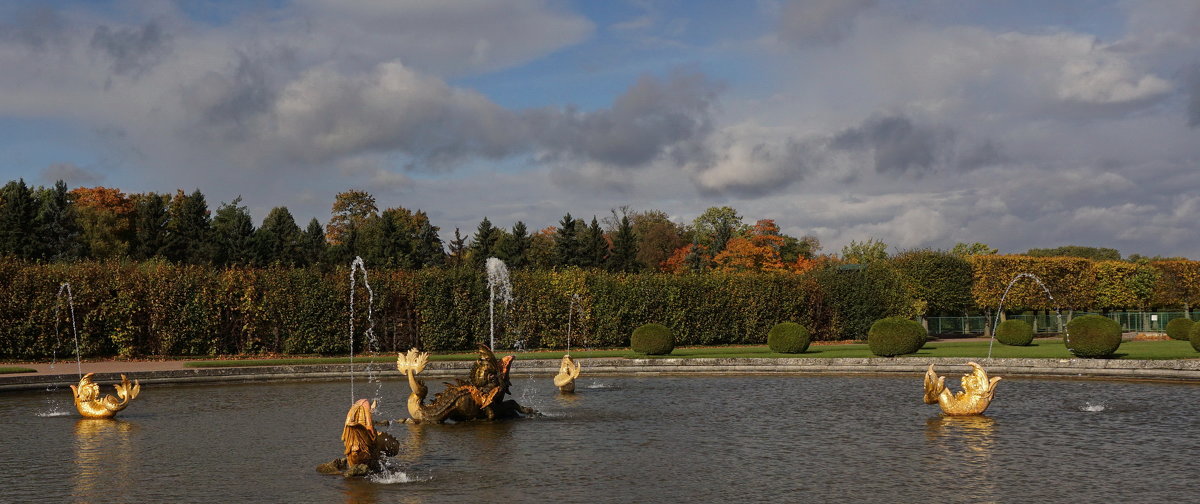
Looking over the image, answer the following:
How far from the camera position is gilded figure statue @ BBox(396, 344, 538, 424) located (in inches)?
722

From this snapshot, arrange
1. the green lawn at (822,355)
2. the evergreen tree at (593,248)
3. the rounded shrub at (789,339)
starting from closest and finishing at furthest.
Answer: the green lawn at (822,355), the rounded shrub at (789,339), the evergreen tree at (593,248)

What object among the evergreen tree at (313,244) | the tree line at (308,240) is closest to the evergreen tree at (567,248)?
the tree line at (308,240)

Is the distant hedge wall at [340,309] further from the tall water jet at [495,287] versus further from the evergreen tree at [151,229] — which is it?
the evergreen tree at [151,229]

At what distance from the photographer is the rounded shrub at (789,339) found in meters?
38.1

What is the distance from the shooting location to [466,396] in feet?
60.4

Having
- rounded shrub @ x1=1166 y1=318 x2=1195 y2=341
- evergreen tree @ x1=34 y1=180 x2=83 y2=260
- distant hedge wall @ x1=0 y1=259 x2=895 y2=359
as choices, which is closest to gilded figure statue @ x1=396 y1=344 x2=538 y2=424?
distant hedge wall @ x1=0 y1=259 x2=895 y2=359

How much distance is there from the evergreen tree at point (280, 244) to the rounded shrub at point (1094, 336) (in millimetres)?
56406

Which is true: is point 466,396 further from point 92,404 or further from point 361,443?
point 92,404

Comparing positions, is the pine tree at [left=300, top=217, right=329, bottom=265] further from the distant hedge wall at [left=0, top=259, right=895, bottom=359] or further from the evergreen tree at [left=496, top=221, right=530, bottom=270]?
the distant hedge wall at [left=0, top=259, right=895, bottom=359]

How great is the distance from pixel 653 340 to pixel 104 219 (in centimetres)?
5057

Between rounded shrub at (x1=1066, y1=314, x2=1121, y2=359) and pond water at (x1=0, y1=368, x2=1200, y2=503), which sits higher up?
rounded shrub at (x1=1066, y1=314, x2=1121, y2=359)

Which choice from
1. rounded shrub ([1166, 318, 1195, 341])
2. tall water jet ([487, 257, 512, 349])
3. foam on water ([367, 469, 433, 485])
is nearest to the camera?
foam on water ([367, 469, 433, 485])

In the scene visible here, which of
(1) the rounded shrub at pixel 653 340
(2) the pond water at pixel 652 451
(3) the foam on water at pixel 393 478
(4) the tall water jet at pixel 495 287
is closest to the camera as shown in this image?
(2) the pond water at pixel 652 451

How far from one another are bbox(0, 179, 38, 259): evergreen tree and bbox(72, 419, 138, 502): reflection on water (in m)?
50.3
